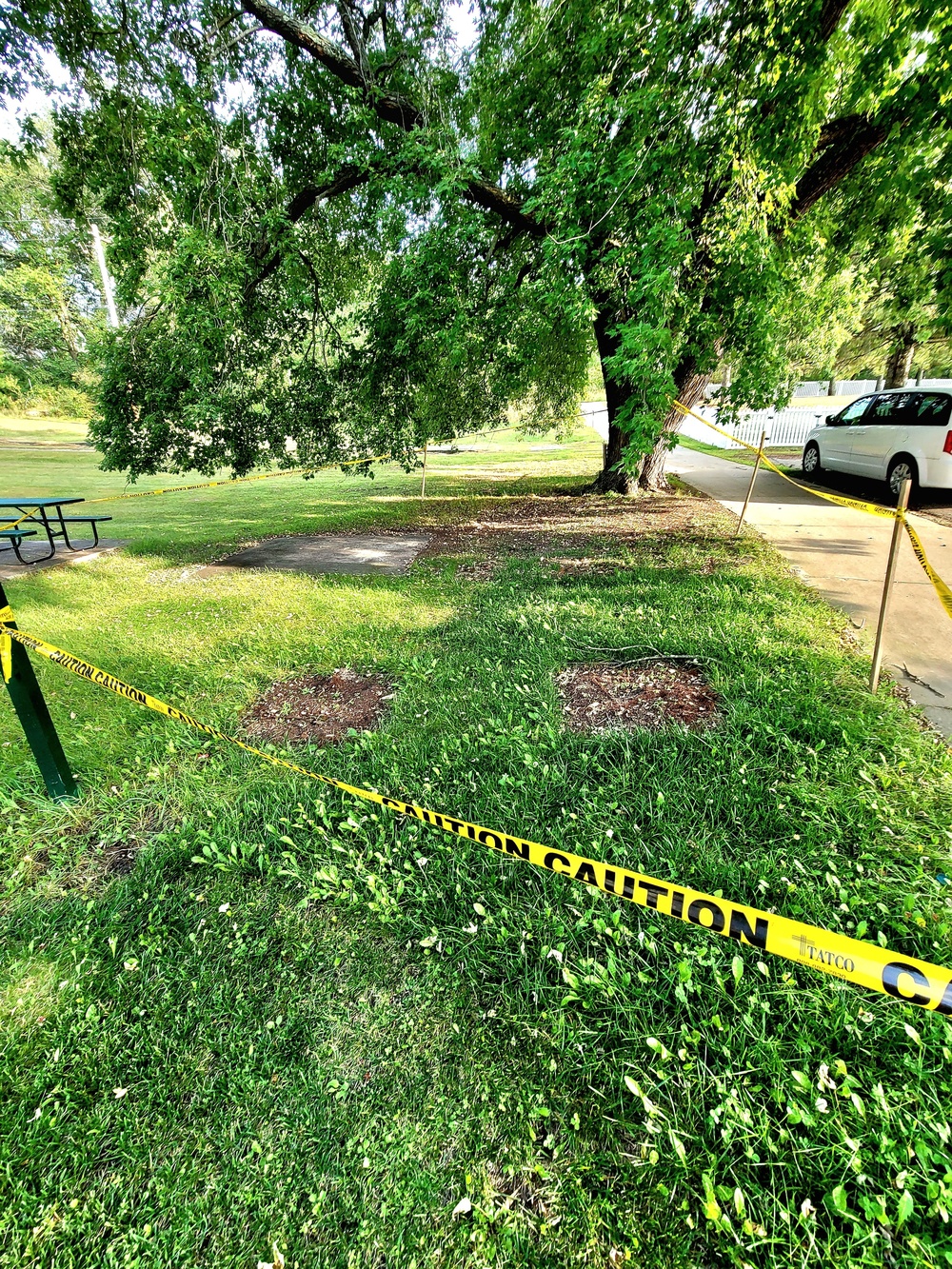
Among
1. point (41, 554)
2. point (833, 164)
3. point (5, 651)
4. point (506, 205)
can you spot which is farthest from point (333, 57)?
point (5, 651)

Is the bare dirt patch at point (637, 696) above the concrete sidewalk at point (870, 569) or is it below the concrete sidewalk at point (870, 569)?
below

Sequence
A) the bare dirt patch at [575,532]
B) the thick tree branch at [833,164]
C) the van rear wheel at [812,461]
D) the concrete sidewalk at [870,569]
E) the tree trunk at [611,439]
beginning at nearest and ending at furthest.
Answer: the concrete sidewalk at [870,569], the thick tree branch at [833,164], the bare dirt patch at [575,532], the tree trunk at [611,439], the van rear wheel at [812,461]

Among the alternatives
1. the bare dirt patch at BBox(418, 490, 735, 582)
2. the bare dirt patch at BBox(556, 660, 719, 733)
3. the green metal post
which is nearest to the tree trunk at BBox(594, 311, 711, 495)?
the bare dirt patch at BBox(418, 490, 735, 582)

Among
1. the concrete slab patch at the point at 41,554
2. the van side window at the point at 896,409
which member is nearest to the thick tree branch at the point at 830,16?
the van side window at the point at 896,409

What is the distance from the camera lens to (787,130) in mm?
5262

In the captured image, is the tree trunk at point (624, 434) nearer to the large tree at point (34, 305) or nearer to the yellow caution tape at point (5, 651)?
the yellow caution tape at point (5, 651)

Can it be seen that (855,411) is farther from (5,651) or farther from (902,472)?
(5,651)

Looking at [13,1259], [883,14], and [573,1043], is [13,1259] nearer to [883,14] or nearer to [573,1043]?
[573,1043]

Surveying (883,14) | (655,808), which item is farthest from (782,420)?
(655,808)

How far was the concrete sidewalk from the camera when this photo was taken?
13.6ft

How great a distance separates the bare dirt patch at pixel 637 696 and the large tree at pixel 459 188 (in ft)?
7.46

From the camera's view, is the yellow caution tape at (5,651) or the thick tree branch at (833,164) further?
the thick tree branch at (833,164)

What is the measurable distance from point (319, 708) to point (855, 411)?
1135cm

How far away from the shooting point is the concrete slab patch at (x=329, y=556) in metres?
7.64
